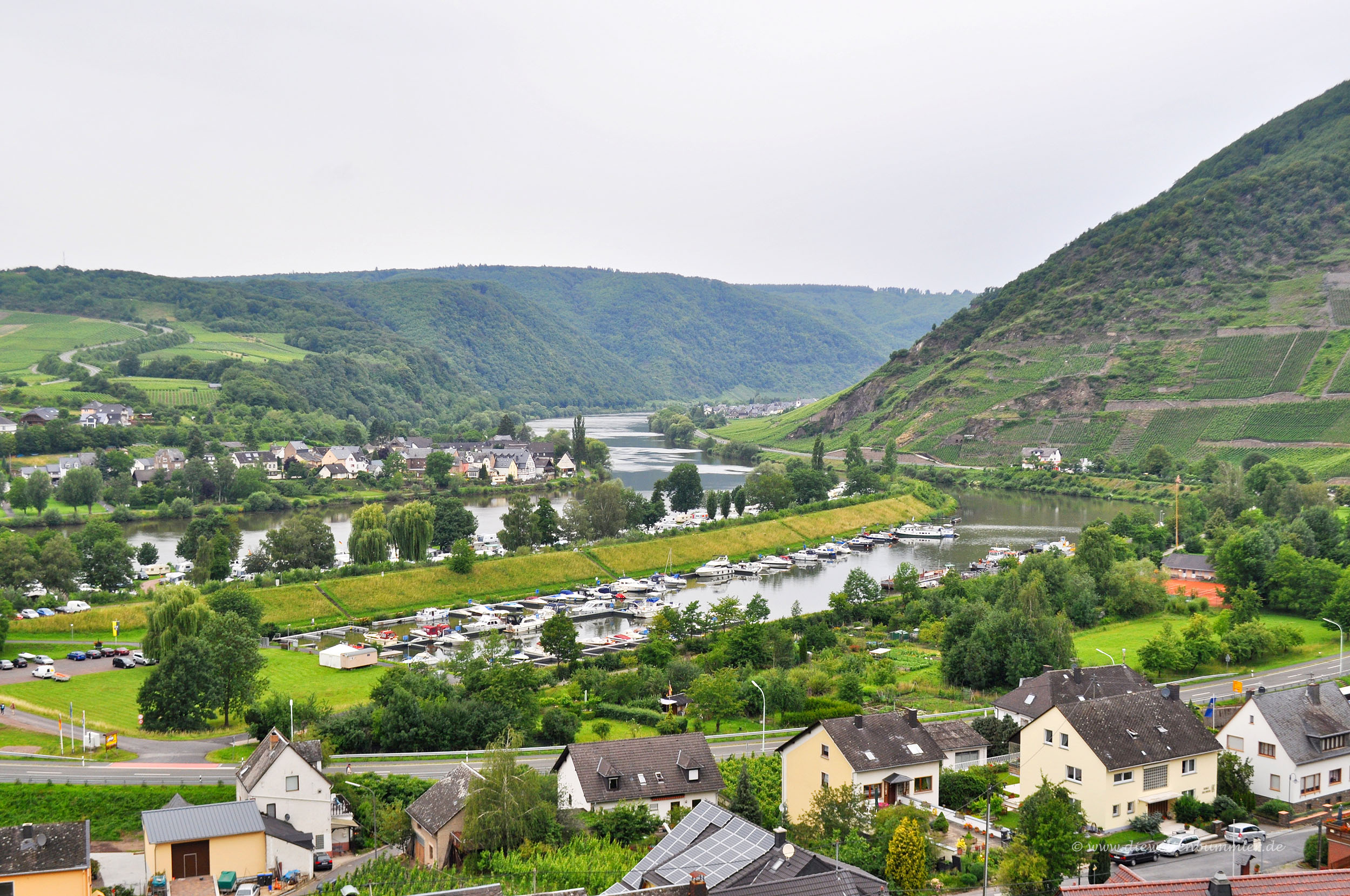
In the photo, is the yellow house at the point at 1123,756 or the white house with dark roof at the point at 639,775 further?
the white house with dark roof at the point at 639,775

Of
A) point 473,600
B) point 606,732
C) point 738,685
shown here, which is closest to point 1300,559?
point 738,685

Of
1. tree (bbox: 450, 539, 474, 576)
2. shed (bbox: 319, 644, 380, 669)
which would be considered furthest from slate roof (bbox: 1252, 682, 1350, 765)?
tree (bbox: 450, 539, 474, 576)

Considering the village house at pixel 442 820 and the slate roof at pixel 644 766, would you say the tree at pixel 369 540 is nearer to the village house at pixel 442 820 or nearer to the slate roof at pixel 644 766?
the slate roof at pixel 644 766

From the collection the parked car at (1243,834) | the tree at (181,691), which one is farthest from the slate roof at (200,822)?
the parked car at (1243,834)

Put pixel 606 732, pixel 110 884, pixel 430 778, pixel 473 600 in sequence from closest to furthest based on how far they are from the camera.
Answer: pixel 110 884 < pixel 430 778 < pixel 606 732 < pixel 473 600

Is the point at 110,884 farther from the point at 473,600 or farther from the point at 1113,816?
the point at 473,600

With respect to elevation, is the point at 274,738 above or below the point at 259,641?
above
